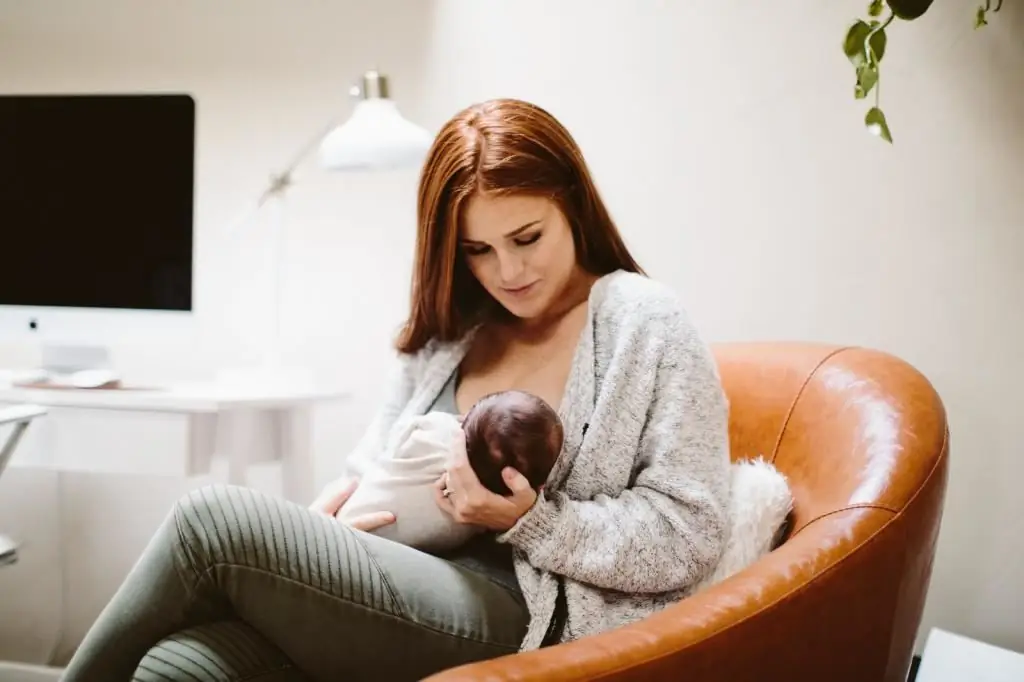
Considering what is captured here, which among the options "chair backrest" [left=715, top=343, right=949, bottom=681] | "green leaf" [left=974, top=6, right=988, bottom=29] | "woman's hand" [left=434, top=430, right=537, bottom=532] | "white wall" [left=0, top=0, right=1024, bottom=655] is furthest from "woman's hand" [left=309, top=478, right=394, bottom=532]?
"green leaf" [left=974, top=6, right=988, bottom=29]

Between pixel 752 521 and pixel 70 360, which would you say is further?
pixel 70 360

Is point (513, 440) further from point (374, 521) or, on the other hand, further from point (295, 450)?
point (295, 450)

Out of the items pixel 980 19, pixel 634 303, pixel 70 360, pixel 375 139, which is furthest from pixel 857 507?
pixel 70 360

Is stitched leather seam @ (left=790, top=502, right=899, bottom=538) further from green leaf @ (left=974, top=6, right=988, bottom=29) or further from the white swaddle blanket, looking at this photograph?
green leaf @ (left=974, top=6, right=988, bottom=29)

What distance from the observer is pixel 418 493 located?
1.08 meters

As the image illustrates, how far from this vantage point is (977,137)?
1409 mm

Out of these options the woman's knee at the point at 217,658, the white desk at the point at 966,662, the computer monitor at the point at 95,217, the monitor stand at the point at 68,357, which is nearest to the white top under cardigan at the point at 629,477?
the woman's knee at the point at 217,658

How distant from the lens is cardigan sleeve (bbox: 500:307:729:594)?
3.18 feet

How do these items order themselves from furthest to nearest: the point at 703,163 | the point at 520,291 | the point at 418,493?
the point at 703,163, the point at 520,291, the point at 418,493

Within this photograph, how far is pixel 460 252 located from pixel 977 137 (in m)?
0.91

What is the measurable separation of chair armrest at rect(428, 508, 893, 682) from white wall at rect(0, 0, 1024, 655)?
74 cm

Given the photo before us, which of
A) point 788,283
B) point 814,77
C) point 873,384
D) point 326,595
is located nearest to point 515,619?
point 326,595

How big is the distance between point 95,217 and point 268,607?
118 cm

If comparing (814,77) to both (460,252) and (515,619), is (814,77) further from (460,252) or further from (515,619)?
(515,619)
